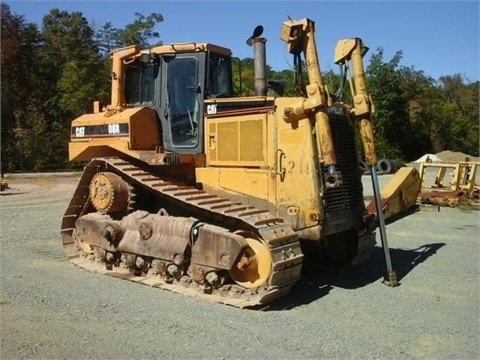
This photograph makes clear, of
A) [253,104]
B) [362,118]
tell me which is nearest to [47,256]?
[253,104]

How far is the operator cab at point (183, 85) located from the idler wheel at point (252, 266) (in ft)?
6.11

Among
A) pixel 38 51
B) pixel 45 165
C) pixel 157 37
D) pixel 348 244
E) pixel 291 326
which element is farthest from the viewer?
pixel 157 37

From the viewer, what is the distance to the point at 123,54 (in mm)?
8047

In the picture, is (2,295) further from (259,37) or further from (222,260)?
(259,37)

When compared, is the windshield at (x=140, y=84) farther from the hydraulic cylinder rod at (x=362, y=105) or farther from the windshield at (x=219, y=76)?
the hydraulic cylinder rod at (x=362, y=105)

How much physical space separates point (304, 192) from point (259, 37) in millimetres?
2466

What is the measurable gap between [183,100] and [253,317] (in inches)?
133

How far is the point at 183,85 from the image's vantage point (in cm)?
738

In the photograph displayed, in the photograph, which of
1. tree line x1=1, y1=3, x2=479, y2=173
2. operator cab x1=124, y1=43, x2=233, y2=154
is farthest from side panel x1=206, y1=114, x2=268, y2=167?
tree line x1=1, y1=3, x2=479, y2=173

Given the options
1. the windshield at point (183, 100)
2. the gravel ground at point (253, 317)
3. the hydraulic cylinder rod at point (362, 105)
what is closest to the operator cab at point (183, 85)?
the windshield at point (183, 100)

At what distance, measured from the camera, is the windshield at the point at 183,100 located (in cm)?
731

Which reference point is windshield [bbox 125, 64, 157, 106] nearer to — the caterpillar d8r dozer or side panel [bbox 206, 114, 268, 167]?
the caterpillar d8r dozer

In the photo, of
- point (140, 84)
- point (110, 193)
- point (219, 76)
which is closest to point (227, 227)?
point (110, 193)

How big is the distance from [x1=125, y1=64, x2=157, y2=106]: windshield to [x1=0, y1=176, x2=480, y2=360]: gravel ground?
2731 millimetres
